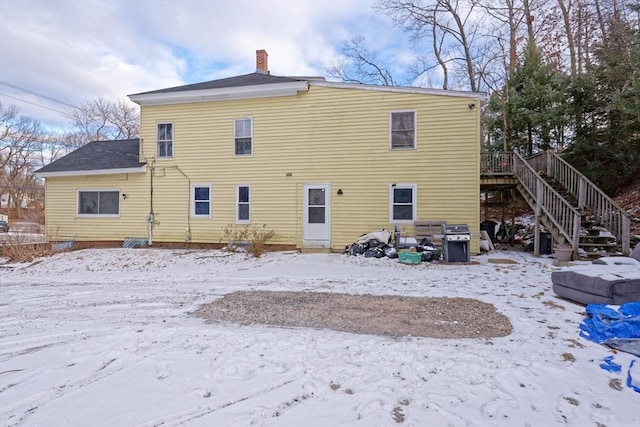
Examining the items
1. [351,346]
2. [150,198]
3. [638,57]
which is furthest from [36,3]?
[638,57]

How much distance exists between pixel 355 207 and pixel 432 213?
7.91 ft

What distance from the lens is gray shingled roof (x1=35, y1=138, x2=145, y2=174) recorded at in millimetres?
13141

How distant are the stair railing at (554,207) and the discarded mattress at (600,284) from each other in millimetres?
3687

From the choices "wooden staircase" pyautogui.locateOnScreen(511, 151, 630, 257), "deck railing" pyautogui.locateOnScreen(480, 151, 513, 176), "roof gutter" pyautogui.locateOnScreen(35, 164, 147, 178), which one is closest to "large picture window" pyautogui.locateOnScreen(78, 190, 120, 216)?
"roof gutter" pyautogui.locateOnScreen(35, 164, 147, 178)

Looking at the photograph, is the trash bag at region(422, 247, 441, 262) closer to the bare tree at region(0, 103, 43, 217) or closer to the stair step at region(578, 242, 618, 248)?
the stair step at region(578, 242, 618, 248)

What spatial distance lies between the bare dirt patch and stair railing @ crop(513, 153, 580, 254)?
527 cm

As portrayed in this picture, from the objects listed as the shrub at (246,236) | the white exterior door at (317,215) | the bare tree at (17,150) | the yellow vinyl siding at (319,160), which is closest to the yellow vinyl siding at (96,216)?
the yellow vinyl siding at (319,160)

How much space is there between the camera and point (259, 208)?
1202 centimetres

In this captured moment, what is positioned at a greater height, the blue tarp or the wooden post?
the wooden post

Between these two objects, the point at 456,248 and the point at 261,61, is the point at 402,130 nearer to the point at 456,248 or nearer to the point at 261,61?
the point at 456,248

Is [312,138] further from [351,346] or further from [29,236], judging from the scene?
[29,236]

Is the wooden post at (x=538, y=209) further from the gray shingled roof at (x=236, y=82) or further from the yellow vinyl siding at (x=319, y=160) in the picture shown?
the gray shingled roof at (x=236, y=82)

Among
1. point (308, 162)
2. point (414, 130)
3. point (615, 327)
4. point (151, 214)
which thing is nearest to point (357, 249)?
point (308, 162)

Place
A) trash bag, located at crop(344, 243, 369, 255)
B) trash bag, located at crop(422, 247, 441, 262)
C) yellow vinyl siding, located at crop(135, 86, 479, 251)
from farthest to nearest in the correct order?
yellow vinyl siding, located at crop(135, 86, 479, 251) < trash bag, located at crop(344, 243, 369, 255) < trash bag, located at crop(422, 247, 441, 262)
